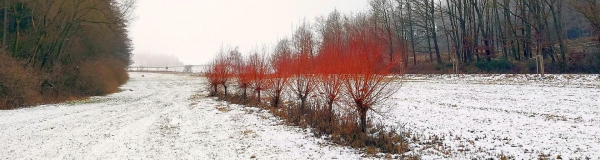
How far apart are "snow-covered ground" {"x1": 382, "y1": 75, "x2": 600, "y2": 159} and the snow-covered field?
2 cm

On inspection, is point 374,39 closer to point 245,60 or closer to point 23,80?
point 245,60

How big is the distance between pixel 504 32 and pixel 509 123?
28528mm

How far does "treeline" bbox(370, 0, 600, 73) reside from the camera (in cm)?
2570

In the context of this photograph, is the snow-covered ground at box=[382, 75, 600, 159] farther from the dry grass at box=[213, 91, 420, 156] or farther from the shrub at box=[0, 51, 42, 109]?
the shrub at box=[0, 51, 42, 109]

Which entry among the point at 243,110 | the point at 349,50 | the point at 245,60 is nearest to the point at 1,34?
the point at 245,60

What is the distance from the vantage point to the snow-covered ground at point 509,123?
7160 millimetres

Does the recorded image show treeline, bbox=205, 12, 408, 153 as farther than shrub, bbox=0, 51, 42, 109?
No

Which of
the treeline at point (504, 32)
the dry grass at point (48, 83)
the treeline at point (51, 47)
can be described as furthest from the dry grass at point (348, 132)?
the treeline at point (51, 47)

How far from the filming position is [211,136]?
32.9 ft

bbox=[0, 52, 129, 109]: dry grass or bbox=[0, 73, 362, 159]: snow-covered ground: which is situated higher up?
A: bbox=[0, 52, 129, 109]: dry grass

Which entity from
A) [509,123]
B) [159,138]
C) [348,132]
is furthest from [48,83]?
[509,123]

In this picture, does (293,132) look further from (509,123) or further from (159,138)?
(509,123)

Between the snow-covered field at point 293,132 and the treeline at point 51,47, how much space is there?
3484 millimetres

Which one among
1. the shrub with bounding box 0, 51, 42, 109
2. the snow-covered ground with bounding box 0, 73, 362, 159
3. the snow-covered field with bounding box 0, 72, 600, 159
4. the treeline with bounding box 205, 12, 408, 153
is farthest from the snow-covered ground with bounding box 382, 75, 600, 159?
the shrub with bounding box 0, 51, 42, 109
